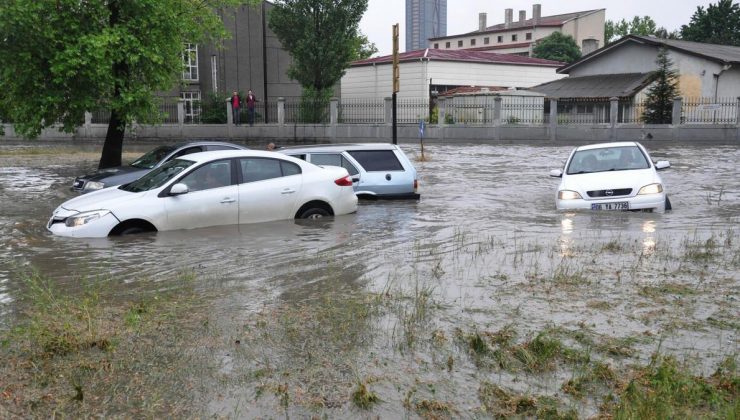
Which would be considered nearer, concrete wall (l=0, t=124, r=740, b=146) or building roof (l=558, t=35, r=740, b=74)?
concrete wall (l=0, t=124, r=740, b=146)

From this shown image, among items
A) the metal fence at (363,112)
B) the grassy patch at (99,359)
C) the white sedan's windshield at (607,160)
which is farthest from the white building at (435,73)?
the grassy patch at (99,359)

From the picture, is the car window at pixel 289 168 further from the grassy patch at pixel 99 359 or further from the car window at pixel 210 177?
the grassy patch at pixel 99 359

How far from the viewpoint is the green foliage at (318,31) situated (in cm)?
4028

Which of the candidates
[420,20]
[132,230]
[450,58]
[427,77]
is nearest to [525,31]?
[450,58]

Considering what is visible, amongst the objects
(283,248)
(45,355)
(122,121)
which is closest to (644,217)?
(283,248)

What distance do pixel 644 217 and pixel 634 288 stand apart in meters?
5.32

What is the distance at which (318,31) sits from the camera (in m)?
40.8

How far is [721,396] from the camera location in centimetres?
458

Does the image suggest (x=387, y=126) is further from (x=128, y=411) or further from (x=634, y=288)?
(x=128, y=411)

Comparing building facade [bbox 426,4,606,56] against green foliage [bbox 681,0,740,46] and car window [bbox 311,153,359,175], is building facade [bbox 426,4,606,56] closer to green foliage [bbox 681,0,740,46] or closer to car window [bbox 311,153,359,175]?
green foliage [bbox 681,0,740,46]

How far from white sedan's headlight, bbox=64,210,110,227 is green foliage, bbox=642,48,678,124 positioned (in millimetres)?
31468

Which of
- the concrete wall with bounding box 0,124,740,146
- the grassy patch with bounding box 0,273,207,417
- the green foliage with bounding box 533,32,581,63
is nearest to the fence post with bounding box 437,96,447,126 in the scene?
the concrete wall with bounding box 0,124,740,146

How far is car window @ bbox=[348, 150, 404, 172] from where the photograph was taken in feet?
45.4

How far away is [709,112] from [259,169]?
97.4ft
